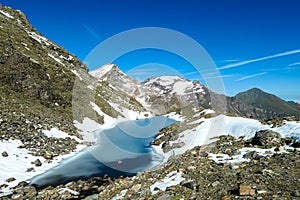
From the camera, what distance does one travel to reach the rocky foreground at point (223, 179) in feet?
40.9

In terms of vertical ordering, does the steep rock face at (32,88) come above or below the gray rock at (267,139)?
above

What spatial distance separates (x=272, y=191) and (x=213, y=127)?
2392 cm

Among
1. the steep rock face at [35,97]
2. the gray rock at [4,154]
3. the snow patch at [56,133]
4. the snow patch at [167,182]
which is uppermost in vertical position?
the steep rock face at [35,97]

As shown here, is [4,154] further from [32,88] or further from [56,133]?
[32,88]

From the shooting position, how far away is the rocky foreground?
40.9 feet

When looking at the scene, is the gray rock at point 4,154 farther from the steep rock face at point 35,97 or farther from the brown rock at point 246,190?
the brown rock at point 246,190

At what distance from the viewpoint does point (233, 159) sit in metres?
18.1

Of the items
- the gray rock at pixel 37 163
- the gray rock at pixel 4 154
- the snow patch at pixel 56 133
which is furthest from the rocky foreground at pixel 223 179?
the snow patch at pixel 56 133

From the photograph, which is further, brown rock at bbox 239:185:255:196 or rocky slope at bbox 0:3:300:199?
rocky slope at bbox 0:3:300:199

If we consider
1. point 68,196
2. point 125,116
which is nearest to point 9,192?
point 68,196

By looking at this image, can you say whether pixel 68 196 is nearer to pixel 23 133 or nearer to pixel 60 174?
pixel 60 174

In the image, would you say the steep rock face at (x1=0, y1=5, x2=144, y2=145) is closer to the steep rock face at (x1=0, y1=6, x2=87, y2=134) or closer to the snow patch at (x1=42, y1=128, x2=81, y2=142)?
the steep rock face at (x1=0, y1=6, x2=87, y2=134)

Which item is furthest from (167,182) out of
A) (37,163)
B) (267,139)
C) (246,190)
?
(37,163)

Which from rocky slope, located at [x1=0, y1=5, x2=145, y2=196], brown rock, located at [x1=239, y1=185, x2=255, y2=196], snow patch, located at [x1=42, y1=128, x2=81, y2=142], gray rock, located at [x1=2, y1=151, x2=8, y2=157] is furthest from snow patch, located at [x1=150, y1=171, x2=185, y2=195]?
snow patch, located at [x1=42, y1=128, x2=81, y2=142]
